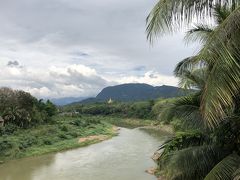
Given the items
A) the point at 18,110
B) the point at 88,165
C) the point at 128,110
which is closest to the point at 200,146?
the point at 88,165

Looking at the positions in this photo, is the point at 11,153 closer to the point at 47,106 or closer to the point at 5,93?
the point at 5,93

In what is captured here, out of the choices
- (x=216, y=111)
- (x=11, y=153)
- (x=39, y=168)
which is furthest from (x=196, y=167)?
(x=11, y=153)

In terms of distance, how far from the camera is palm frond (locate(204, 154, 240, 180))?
5844 mm

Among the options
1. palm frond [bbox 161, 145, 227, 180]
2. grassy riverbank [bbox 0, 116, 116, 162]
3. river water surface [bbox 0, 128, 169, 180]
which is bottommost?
river water surface [bbox 0, 128, 169, 180]

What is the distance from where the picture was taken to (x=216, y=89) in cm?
435

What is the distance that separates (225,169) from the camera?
5988 mm

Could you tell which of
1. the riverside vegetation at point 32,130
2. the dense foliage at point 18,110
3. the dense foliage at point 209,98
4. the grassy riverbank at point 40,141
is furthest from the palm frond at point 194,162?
the dense foliage at point 18,110

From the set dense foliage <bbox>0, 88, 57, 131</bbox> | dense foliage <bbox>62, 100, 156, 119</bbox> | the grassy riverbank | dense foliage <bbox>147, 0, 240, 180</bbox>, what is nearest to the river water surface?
the grassy riverbank

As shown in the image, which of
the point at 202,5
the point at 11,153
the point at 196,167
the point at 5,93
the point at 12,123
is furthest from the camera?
the point at 5,93

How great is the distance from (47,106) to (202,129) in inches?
1978

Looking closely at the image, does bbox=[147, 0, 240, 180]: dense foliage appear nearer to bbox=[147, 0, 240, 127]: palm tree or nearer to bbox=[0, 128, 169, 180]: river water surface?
bbox=[147, 0, 240, 127]: palm tree

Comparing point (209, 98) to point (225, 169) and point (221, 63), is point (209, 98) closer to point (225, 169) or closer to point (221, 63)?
point (221, 63)

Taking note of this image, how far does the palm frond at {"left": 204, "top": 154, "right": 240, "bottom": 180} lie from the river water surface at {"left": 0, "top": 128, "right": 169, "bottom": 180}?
1488cm

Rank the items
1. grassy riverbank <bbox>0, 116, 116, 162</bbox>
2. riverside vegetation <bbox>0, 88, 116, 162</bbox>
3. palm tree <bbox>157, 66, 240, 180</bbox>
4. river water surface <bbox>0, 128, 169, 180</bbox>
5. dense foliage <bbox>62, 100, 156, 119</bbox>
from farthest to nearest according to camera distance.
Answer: dense foliage <bbox>62, 100, 156, 119</bbox>, riverside vegetation <bbox>0, 88, 116, 162</bbox>, grassy riverbank <bbox>0, 116, 116, 162</bbox>, river water surface <bbox>0, 128, 169, 180</bbox>, palm tree <bbox>157, 66, 240, 180</bbox>
